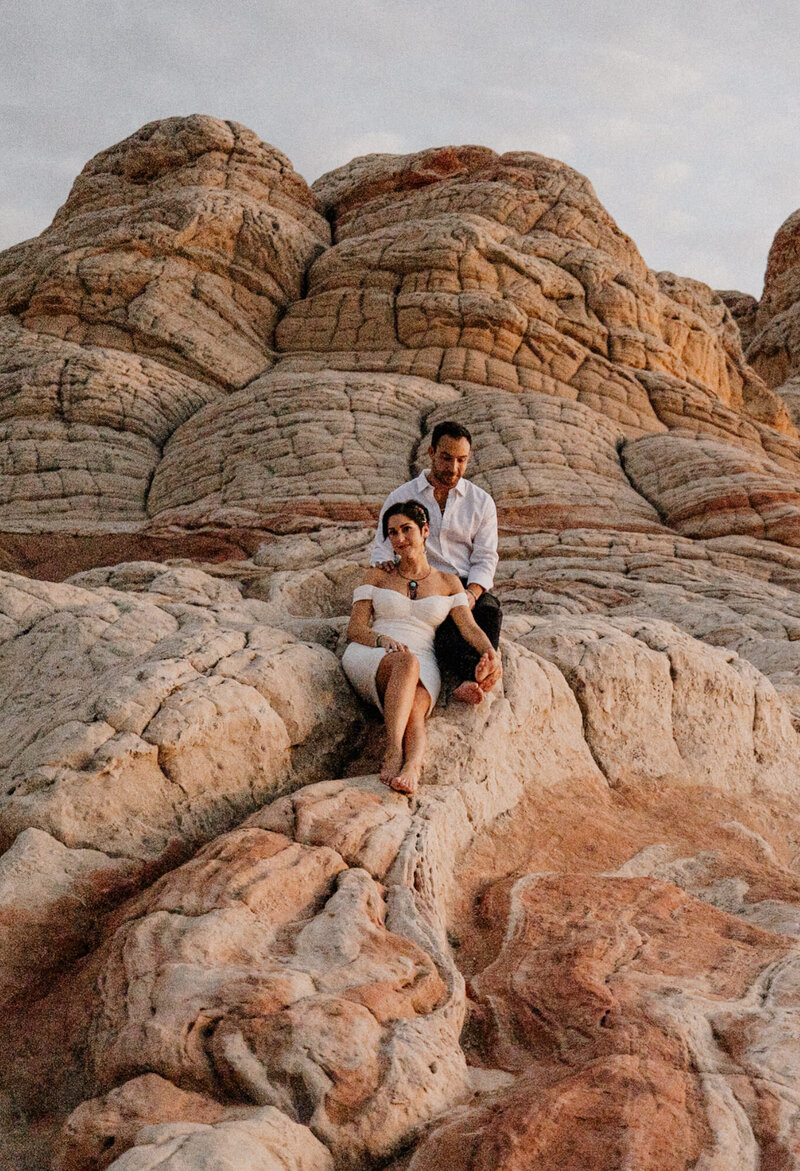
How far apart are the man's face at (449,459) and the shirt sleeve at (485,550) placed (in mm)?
349

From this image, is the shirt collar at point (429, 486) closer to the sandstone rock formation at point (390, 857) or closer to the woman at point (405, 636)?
the woman at point (405, 636)

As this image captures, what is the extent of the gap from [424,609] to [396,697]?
36.3 inches

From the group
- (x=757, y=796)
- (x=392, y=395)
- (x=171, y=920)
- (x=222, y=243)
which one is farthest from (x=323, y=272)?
(x=171, y=920)

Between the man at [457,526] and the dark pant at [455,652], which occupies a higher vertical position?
the man at [457,526]

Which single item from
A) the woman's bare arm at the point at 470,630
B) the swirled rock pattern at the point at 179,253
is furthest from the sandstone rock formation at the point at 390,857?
the swirled rock pattern at the point at 179,253

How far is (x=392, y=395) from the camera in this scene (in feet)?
72.9

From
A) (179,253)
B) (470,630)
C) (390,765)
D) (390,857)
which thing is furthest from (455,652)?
(179,253)

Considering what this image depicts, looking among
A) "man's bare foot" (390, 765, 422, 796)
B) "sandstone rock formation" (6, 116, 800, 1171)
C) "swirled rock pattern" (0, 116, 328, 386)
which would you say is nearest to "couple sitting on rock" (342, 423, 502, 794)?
"man's bare foot" (390, 765, 422, 796)

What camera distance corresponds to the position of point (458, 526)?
7730 millimetres

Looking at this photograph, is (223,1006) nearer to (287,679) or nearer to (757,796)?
(287,679)

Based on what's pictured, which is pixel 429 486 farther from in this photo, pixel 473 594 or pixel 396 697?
pixel 396 697

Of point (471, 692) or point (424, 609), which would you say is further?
point (424, 609)

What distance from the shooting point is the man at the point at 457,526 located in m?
7.19

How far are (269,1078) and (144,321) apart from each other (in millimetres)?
24593
